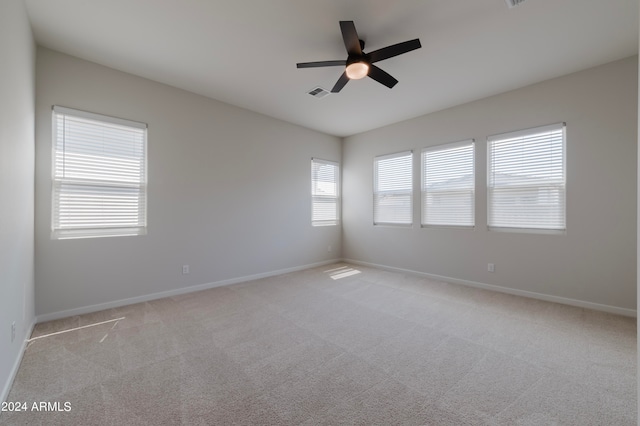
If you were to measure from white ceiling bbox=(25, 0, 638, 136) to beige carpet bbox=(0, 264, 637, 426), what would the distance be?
9.72 feet

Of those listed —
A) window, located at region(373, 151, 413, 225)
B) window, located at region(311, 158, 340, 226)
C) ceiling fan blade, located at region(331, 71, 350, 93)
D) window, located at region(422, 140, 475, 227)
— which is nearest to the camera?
ceiling fan blade, located at region(331, 71, 350, 93)

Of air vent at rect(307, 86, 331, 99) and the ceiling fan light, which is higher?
air vent at rect(307, 86, 331, 99)

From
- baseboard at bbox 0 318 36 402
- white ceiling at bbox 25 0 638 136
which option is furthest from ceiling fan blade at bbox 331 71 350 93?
baseboard at bbox 0 318 36 402

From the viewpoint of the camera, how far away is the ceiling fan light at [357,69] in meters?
→ 2.67

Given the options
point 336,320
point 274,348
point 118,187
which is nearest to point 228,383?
point 274,348

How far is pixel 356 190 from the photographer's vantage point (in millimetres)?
6012

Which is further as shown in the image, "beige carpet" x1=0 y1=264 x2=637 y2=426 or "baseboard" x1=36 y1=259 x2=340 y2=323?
"baseboard" x1=36 y1=259 x2=340 y2=323

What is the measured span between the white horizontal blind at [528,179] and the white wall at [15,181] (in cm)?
523

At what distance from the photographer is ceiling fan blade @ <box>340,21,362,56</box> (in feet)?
7.16

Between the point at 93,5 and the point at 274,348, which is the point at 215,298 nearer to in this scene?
the point at 274,348

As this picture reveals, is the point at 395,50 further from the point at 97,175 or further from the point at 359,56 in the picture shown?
the point at 97,175

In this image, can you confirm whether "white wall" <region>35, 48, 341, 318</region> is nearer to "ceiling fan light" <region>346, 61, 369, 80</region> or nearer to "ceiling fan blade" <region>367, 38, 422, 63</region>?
"ceiling fan light" <region>346, 61, 369, 80</region>

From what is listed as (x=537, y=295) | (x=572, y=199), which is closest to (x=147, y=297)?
(x=537, y=295)

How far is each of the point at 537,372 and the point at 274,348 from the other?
211 cm
